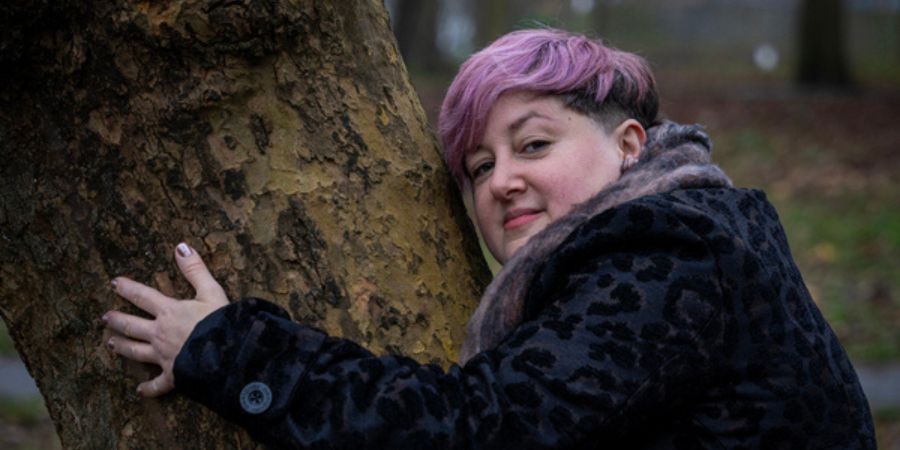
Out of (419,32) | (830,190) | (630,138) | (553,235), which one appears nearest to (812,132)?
(830,190)

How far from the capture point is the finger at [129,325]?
198cm

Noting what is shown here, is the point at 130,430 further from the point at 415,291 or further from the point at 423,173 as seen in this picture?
the point at 423,173

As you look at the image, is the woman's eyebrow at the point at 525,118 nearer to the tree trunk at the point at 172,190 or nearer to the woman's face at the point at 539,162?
the woman's face at the point at 539,162

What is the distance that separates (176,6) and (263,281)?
0.54 meters

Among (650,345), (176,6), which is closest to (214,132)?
(176,6)

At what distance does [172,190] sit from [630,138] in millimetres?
967

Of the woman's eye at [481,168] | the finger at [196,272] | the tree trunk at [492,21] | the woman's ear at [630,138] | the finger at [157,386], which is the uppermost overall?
the woman's ear at [630,138]

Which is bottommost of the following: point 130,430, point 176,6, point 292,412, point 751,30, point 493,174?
point 751,30

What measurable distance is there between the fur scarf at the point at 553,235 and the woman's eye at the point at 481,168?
29 cm

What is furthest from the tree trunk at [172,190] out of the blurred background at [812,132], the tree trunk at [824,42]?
the tree trunk at [824,42]

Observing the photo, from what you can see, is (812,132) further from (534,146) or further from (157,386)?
(157,386)

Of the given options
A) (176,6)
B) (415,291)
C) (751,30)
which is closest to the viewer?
(176,6)

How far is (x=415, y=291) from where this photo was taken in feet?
7.14

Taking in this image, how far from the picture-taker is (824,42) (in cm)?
1744
